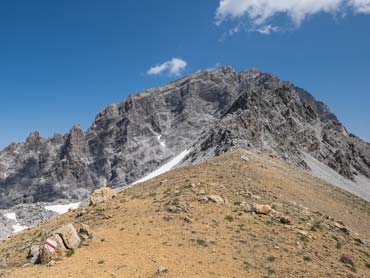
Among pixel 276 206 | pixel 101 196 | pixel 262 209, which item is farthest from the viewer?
pixel 101 196

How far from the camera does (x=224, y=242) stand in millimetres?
20141

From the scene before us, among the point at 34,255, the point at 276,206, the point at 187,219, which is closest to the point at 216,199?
the point at 187,219

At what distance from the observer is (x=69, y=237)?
20.1 m

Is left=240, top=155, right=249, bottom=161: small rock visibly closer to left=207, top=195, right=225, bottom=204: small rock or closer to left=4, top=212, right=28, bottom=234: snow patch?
left=207, top=195, right=225, bottom=204: small rock

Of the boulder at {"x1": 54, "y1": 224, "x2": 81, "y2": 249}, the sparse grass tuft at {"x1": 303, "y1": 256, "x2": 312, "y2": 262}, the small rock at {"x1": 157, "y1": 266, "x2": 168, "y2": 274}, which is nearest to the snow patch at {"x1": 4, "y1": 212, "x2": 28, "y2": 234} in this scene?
the boulder at {"x1": 54, "y1": 224, "x2": 81, "y2": 249}

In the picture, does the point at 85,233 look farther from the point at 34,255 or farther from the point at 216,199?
the point at 216,199

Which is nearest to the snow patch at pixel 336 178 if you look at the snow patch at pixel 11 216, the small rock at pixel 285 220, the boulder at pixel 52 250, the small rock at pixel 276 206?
the small rock at pixel 276 206

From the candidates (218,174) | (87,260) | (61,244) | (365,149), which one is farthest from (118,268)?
(365,149)

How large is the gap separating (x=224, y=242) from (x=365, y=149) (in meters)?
146

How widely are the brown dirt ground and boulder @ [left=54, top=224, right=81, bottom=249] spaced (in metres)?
0.61

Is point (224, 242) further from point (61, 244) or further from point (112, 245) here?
point (61, 244)

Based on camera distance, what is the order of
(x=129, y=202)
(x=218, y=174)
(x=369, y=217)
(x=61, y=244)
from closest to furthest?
(x=61, y=244) < (x=129, y=202) < (x=218, y=174) < (x=369, y=217)

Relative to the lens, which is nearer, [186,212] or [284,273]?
[284,273]

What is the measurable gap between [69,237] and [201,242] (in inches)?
261
